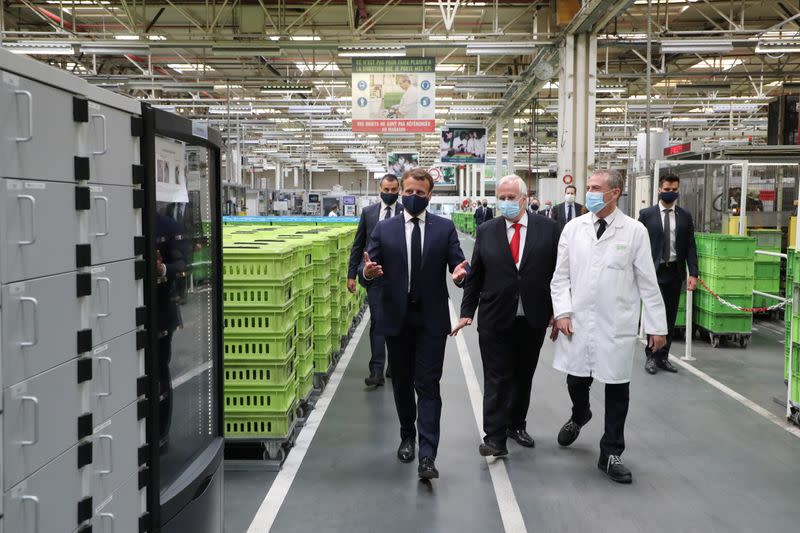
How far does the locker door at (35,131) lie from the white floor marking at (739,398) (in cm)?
562

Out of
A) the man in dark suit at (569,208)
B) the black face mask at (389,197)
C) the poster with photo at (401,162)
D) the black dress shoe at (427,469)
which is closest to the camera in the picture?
the black dress shoe at (427,469)

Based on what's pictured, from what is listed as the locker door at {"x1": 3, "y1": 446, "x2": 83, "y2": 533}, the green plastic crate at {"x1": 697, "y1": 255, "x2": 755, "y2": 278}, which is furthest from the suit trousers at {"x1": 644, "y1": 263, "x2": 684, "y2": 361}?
the locker door at {"x1": 3, "y1": 446, "x2": 83, "y2": 533}

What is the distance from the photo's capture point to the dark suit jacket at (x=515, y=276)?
473cm

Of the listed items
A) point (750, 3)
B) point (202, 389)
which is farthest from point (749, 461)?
point (750, 3)

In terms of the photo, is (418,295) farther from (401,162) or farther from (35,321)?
(401,162)

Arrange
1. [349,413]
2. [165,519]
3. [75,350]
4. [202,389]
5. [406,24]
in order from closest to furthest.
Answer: [75,350] → [165,519] → [202,389] → [349,413] → [406,24]

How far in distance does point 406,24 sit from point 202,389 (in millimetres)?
14837

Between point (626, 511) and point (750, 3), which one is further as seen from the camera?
point (750, 3)

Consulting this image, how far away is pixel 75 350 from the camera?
6.62ft

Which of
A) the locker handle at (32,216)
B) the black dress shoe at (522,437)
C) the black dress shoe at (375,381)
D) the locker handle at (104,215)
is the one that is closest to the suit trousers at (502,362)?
the black dress shoe at (522,437)

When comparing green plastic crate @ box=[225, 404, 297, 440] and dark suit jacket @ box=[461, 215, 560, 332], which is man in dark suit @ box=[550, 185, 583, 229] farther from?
green plastic crate @ box=[225, 404, 297, 440]

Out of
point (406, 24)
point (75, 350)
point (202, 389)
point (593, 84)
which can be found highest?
point (406, 24)

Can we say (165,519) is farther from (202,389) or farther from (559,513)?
(559,513)

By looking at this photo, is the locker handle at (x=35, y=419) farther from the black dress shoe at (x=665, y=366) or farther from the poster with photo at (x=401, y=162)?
the poster with photo at (x=401, y=162)
